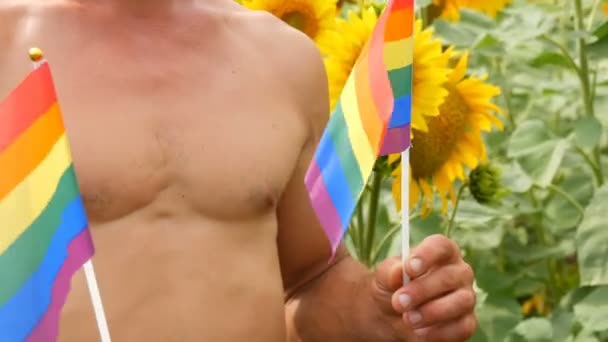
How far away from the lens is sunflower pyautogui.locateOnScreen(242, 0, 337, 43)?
169 cm

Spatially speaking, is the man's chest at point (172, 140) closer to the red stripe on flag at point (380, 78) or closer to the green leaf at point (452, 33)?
the red stripe on flag at point (380, 78)

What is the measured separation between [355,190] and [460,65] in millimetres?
588

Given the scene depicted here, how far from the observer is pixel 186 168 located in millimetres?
1271

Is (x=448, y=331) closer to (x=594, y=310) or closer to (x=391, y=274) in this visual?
(x=391, y=274)

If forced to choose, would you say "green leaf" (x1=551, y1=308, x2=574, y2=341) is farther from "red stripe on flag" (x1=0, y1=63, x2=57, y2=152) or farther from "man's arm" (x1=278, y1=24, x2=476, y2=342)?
"red stripe on flag" (x1=0, y1=63, x2=57, y2=152)

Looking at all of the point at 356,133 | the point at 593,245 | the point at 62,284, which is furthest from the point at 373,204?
the point at 62,284

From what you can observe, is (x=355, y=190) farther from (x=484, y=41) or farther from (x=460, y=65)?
(x=484, y=41)

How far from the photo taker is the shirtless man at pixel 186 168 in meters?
1.24

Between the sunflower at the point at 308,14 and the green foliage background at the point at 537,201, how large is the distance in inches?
5.9

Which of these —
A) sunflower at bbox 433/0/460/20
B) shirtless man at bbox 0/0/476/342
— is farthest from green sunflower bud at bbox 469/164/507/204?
shirtless man at bbox 0/0/476/342

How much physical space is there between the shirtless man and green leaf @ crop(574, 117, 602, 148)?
0.62 meters

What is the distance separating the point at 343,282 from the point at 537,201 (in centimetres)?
73

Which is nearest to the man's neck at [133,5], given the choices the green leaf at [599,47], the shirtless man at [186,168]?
the shirtless man at [186,168]

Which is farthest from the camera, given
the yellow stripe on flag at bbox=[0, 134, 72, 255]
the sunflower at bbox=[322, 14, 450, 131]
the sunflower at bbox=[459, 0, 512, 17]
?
the sunflower at bbox=[459, 0, 512, 17]
